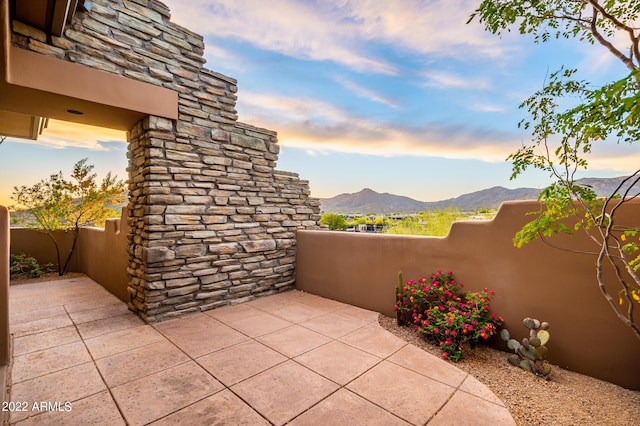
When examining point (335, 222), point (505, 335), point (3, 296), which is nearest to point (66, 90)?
point (3, 296)

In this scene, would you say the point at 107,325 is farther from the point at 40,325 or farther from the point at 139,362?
the point at 139,362

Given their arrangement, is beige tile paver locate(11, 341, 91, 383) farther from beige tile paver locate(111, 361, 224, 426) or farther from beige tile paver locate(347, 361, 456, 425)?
beige tile paver locate(347, 361, 456, 425)

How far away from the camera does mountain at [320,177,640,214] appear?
7.12 feet

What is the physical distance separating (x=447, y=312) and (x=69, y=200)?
795cm

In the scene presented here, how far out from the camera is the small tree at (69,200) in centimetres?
599

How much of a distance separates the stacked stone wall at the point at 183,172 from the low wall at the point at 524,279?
1886 mm

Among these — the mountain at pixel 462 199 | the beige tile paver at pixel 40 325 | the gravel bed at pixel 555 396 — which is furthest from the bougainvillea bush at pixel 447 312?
the beige tile paver at pixel 40 325

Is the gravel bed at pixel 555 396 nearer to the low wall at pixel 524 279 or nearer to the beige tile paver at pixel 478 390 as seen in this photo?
the beige tile paver at pixel 478 390

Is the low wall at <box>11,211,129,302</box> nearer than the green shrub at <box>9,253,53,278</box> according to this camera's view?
Yes

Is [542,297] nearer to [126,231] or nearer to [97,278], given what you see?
[126,231]

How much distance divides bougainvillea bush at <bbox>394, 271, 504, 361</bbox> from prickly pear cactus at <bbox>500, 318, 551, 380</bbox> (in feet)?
0.83

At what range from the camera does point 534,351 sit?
2.30 meters

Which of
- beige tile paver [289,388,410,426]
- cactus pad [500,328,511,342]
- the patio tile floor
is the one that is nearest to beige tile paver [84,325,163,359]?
the patio tile floor

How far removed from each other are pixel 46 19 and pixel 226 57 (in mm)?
2714
